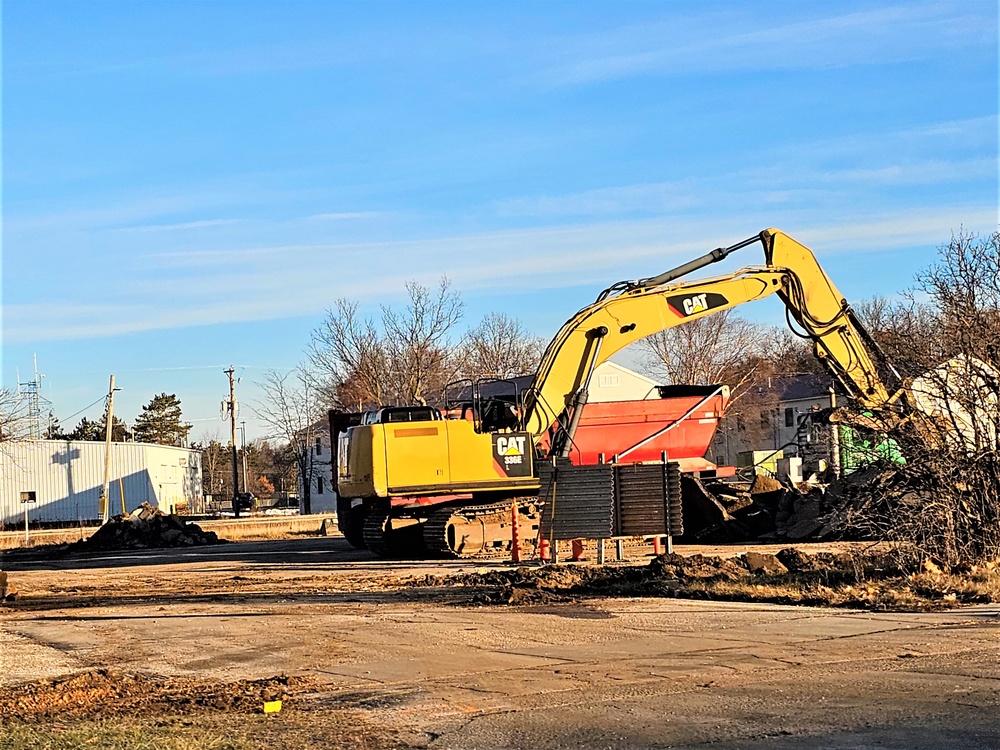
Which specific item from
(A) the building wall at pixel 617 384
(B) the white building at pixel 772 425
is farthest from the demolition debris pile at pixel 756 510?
(B) the white building at pixel 772 425

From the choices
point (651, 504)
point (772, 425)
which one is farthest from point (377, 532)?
point (772, 425)

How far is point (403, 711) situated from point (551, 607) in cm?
673

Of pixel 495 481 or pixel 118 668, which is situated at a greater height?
pixel 495 481

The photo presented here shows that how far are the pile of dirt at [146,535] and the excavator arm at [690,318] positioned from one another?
18.7m

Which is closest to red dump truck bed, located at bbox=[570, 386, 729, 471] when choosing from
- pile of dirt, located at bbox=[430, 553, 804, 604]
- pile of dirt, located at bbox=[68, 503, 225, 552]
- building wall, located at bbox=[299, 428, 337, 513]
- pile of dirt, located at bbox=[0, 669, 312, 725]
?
pile of dirt, located at bbox=[430, 553, 804, 604]

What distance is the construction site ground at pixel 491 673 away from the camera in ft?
26.5

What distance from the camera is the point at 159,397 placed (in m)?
110

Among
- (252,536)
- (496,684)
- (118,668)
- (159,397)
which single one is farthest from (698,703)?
(159,397)

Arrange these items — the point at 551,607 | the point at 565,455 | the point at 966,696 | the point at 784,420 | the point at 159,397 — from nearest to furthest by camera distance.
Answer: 1. the point at 966,696
2. the point at 551,607
3. the point at 565,455
4. the point at 784,420
5. the point at 159,397

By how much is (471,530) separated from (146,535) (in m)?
16.4

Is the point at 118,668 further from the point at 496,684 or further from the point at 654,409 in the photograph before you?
the point at 654,409

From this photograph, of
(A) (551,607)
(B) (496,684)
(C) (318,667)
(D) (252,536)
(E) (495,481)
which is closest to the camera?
(B) (496,684)

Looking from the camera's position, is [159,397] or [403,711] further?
[159,397]

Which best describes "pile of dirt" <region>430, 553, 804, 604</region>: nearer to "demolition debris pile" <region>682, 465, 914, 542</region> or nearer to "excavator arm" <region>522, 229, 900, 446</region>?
"excavator arm" <region>522, 229, 900, 446</region>
